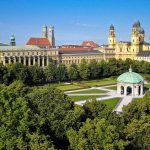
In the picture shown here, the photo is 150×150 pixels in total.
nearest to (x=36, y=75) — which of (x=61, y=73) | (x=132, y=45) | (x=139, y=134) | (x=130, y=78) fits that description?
(x=61, y=73)

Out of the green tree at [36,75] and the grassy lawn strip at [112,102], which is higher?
the green tree at [36,75]

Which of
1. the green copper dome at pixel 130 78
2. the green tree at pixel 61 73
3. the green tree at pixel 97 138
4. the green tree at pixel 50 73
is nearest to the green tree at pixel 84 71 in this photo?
the green tree at pixel 61 73

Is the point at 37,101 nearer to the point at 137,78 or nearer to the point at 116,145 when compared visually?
the point at 116,145

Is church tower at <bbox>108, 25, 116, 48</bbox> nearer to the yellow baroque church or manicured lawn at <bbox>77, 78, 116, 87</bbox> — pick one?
the yellow baroque church

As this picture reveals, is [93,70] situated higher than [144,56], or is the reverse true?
[144,56]

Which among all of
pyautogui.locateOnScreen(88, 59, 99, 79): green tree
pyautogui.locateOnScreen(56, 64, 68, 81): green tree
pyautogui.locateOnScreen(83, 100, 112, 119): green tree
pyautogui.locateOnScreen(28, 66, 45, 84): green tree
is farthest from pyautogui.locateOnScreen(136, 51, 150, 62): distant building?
pyautogui.locateOnScreen(83, 100, 112, 119): green tree

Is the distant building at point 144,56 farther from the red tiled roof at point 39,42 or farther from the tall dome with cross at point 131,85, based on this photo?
the tall dome with cross at point 131,85

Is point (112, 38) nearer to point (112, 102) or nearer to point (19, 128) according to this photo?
point (112, 102)

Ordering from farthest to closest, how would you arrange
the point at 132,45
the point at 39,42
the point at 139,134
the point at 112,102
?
the point at 132,45 < the point at 39,42 < the point at 112,102 < the point at 139,134
